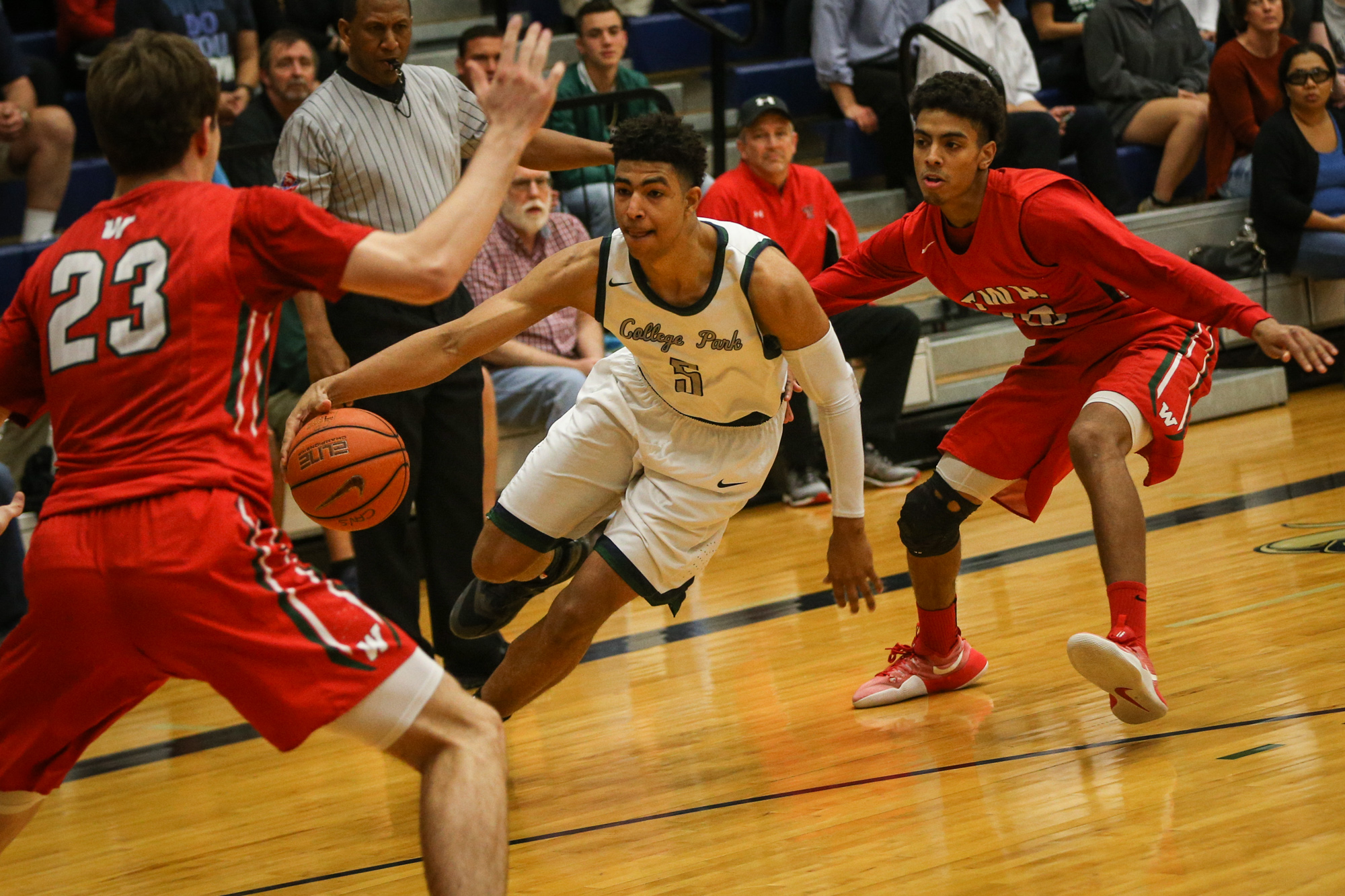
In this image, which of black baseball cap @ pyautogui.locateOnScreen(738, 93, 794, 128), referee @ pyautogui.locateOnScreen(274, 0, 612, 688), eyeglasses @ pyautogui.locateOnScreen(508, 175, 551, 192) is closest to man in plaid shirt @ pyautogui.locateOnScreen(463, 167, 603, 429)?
eyeglasses @ pyautogui.locateOnScreen(508, 175, 551, 192)

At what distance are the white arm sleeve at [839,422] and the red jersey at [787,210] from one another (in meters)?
3.31

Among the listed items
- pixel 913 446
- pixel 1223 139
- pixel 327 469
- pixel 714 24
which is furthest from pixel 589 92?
pixel 327 469

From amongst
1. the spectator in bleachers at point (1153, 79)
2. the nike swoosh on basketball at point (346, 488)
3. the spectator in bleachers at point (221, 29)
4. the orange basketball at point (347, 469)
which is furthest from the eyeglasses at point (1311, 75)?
the nike swoosh on basketball at point (346, 488)

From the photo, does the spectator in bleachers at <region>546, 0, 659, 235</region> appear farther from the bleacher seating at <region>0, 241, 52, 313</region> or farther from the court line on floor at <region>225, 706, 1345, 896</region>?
the court line on floor at <region>225, 706, 1345, 896</region>

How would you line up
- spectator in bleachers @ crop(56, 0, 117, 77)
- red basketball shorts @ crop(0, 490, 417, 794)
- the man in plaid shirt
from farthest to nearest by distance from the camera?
spectator in bleachers @ crop(56, 0, 117, 77), the man in plaid shirt, red basketball shorts @ crop(0, 490, 417, 794)

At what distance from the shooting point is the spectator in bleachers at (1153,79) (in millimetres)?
8594

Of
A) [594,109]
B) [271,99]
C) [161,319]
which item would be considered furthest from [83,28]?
[161,319]

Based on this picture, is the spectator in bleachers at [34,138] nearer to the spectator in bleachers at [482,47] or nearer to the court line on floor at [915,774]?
the spectator in bleachers at [482,47]

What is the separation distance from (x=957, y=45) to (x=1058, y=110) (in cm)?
94

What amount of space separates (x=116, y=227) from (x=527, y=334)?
14.2ft

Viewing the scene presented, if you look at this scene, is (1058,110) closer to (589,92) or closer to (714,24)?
(714,24)

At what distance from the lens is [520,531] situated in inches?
142

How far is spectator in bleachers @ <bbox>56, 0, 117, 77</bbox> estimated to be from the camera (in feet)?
23.9

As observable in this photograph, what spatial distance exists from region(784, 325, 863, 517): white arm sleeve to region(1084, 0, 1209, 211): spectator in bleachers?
6.03 meters
